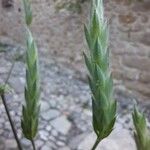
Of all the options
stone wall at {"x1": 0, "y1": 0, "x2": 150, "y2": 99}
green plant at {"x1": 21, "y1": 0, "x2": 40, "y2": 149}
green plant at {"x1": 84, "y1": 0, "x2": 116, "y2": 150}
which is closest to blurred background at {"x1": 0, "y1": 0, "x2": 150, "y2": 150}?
stone wall at {"x1": 0, "y1": 0, "x2": 150, "y2": 99}

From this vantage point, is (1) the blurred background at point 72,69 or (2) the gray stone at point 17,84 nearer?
(1) the blurred background at point 72,69

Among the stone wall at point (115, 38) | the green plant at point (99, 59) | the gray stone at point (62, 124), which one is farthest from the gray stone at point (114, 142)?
the green plant at point (99, 59)

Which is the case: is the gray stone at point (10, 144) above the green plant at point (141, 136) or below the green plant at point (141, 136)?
below

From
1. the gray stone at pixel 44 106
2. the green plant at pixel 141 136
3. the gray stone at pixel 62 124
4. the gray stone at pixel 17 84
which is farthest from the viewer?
the gray stone at pixel 17 84

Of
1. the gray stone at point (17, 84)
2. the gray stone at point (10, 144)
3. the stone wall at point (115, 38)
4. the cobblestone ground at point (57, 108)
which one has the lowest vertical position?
the cobblestone ground at point (57, 108)

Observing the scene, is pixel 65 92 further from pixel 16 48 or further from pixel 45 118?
pixel 16 48

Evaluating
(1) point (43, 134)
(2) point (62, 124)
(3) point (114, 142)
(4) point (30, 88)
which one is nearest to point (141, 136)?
(4) point (30, 88)

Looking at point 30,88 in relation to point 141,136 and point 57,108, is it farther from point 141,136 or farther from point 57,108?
point 57,108

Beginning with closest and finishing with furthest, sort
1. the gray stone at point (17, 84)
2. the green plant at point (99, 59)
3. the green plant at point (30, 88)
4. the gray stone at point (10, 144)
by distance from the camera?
1. the green plant at point (99, 59)
2. the green plant at point (30, 88)
3. the gray stone at point (10, 144)
4. the gray stone at point (17, 84)

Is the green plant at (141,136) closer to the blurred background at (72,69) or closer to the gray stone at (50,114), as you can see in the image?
the blurred background at (72,69)
